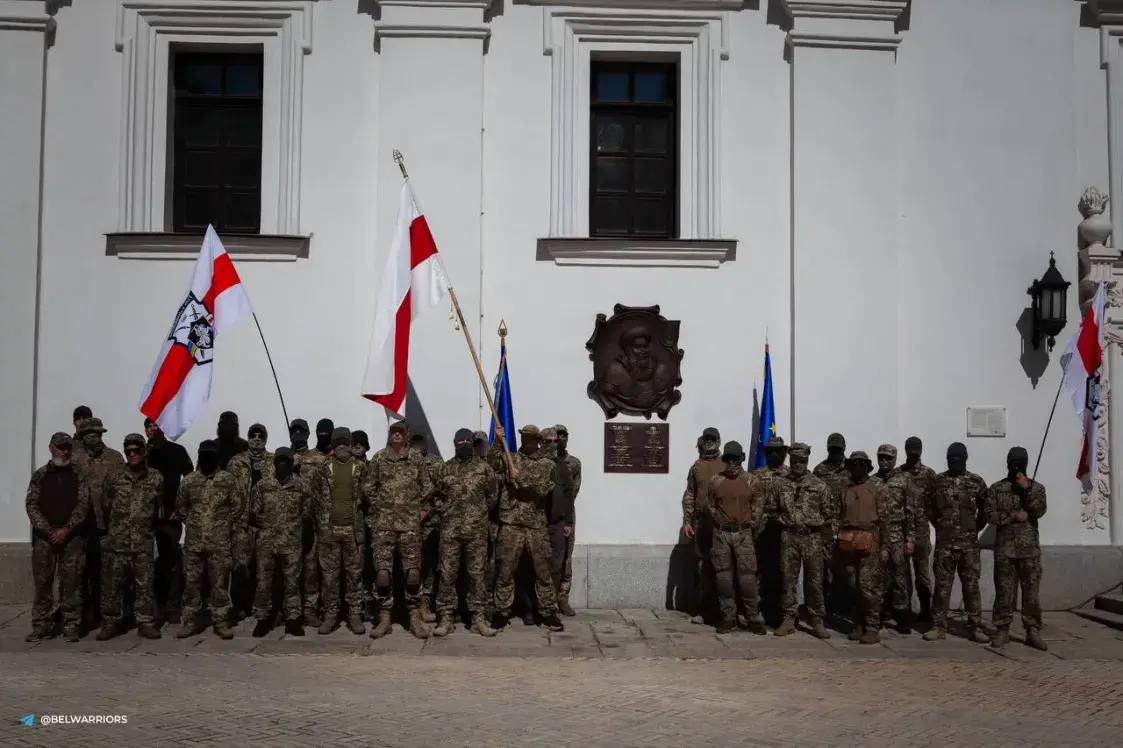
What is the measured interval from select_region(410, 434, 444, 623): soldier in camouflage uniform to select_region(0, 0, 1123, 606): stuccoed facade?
0.91m

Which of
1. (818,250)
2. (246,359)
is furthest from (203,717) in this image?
(818,250)

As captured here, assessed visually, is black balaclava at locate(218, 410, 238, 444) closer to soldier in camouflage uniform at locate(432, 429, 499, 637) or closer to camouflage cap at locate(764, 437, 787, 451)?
soldier in camouflage uniform at locate(432, 429, 499, 637)

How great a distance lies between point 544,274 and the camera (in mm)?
11461

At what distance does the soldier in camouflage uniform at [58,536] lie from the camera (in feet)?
30.8

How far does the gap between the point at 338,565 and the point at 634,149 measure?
5.65 metres

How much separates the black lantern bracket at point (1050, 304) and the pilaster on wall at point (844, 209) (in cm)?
156

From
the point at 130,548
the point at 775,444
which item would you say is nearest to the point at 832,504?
the point at 775,444

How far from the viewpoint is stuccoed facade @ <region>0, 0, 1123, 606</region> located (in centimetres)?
1130

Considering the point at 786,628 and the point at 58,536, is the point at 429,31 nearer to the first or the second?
the point at 58,536

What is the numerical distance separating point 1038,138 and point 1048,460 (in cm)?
357

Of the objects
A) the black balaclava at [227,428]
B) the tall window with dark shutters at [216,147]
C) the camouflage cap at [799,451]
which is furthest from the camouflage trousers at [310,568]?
the camouflage cap at [799,451]

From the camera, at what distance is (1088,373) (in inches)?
425

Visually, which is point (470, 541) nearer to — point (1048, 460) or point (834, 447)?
point (834, 447)

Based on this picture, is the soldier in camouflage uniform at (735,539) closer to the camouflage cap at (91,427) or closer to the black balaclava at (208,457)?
the black balaclava at (208,457)
